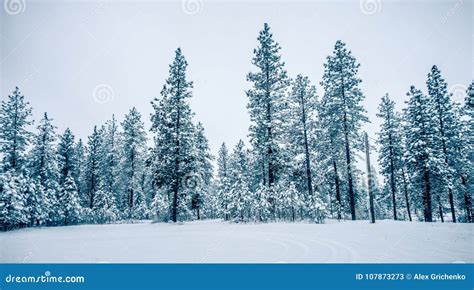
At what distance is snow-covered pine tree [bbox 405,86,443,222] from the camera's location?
23.7 metres

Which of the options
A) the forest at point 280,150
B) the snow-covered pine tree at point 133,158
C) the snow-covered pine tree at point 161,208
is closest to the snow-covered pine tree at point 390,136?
the forest at point 280,150

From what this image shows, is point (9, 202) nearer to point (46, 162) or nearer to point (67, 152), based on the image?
point (46, 162)

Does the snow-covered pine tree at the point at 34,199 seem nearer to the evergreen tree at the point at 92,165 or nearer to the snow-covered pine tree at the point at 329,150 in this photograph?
the evergreen tree at the point at 92,165

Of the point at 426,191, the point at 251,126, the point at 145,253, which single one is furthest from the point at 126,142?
the point at 426,191

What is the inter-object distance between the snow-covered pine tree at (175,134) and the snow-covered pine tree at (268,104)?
21.6 feet

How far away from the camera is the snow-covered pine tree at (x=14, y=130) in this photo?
22297 mm

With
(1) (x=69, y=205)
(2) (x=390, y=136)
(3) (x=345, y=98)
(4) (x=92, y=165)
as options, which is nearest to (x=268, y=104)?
(3) (x=345, y=98)

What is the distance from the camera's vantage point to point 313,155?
2822cm

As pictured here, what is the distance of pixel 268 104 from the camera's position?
21.9 m

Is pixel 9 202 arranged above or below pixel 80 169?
below

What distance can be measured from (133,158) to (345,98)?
1064 inches

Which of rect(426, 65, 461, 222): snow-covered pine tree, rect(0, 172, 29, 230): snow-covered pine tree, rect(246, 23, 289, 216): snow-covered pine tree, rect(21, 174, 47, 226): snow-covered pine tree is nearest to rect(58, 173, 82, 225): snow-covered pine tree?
rect(21, 174, 47, 226): snow-covered pine tree
